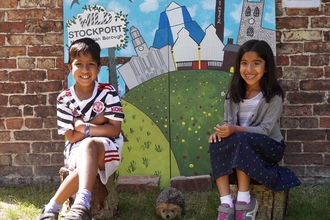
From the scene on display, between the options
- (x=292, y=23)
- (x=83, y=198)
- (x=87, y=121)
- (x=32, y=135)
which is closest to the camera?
(x=83, y=198)

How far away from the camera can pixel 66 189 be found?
10.4ft

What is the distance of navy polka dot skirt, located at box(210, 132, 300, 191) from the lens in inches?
128

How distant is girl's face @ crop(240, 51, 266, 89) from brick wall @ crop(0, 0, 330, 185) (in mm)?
916

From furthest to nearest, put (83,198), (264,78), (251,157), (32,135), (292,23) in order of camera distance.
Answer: (32,135) → (292,23) → (264,78) → (251,157) → (83,198)

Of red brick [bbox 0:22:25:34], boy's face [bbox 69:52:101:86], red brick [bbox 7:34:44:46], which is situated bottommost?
boy's face [bbox 69:52:101:86]

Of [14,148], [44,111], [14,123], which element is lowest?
[14,148]

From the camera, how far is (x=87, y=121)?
3520 millimetres

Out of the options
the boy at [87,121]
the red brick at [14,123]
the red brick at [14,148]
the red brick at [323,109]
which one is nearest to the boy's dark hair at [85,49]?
the boy at [87,121]

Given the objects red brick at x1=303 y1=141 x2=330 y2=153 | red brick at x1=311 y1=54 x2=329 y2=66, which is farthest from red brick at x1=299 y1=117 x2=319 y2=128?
red brick at x1=311 y1=54 x2=329 y2=66

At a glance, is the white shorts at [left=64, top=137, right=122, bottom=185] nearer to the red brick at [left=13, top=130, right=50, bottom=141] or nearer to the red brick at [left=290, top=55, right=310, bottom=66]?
the red brick at [left=13, top=130, right=50, bottom=141]

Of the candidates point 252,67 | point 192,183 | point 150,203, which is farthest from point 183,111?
point 252,67

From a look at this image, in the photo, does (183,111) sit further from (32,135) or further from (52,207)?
(52,207)

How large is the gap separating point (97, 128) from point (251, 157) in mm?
1113

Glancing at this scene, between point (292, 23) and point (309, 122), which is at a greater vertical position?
point (292, 23)
